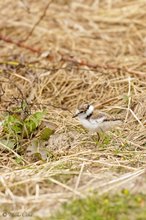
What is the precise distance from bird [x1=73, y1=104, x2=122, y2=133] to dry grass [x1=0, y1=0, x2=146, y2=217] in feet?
0.46

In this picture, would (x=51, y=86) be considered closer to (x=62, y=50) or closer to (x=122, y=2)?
(x=62, y=50)

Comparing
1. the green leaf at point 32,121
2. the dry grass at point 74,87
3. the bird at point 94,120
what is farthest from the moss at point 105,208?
the green leaf at point 32,121

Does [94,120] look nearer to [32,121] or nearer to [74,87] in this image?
[32,121]

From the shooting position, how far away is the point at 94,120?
625 centimetres

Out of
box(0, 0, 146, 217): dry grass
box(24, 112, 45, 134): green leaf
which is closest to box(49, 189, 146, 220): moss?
box(0, 0, 146, 217): dry grass

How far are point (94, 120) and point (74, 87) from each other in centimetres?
182

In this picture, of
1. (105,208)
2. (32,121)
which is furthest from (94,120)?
(105,208)

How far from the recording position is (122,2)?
1043 centimetres

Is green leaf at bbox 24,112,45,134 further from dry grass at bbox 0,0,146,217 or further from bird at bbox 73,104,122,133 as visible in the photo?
bird at bbox 73,104,122,133

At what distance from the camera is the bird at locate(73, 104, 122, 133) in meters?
6.24

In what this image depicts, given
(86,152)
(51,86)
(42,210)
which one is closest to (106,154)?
(86,152)

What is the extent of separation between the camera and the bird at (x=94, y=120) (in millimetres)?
6238

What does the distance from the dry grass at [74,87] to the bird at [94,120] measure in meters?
0.14

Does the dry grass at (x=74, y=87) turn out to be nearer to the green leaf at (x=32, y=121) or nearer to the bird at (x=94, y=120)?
the bird at (x=94, y=120)
